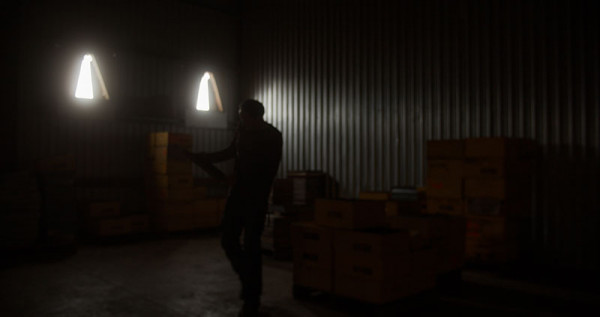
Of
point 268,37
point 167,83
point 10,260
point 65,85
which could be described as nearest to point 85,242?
point 10,260

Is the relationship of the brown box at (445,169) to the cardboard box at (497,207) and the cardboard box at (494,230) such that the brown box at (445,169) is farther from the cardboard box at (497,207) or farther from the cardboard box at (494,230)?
the cardboard box at (494,230)

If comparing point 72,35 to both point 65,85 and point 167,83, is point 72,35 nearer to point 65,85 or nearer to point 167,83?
point 65,85

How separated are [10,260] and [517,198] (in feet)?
23.9

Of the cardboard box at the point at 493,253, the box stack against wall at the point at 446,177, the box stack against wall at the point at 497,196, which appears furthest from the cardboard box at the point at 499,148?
the cardboard box at the point at 493,253

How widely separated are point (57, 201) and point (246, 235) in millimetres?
4997

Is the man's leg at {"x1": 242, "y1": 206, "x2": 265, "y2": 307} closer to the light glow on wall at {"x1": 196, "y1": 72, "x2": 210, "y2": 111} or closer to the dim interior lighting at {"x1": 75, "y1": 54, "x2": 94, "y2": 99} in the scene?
the dim interior lighting at {"x1": 75, "y1": 54, "x2": 94, "y2": 99}

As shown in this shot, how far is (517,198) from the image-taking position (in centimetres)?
597

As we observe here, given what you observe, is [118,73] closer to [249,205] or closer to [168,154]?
[168,154]

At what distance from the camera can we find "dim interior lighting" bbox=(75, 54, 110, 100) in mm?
9125

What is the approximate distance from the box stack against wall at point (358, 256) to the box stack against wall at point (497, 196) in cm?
181

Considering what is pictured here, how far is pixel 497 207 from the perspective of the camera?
227 inches

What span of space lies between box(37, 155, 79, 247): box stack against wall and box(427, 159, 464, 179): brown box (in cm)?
582

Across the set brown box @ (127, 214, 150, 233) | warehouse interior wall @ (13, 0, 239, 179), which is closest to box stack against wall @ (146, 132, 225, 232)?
brown box @ (127, 214, 150, 233)

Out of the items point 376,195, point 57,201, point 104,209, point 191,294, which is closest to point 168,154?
point 104,209
